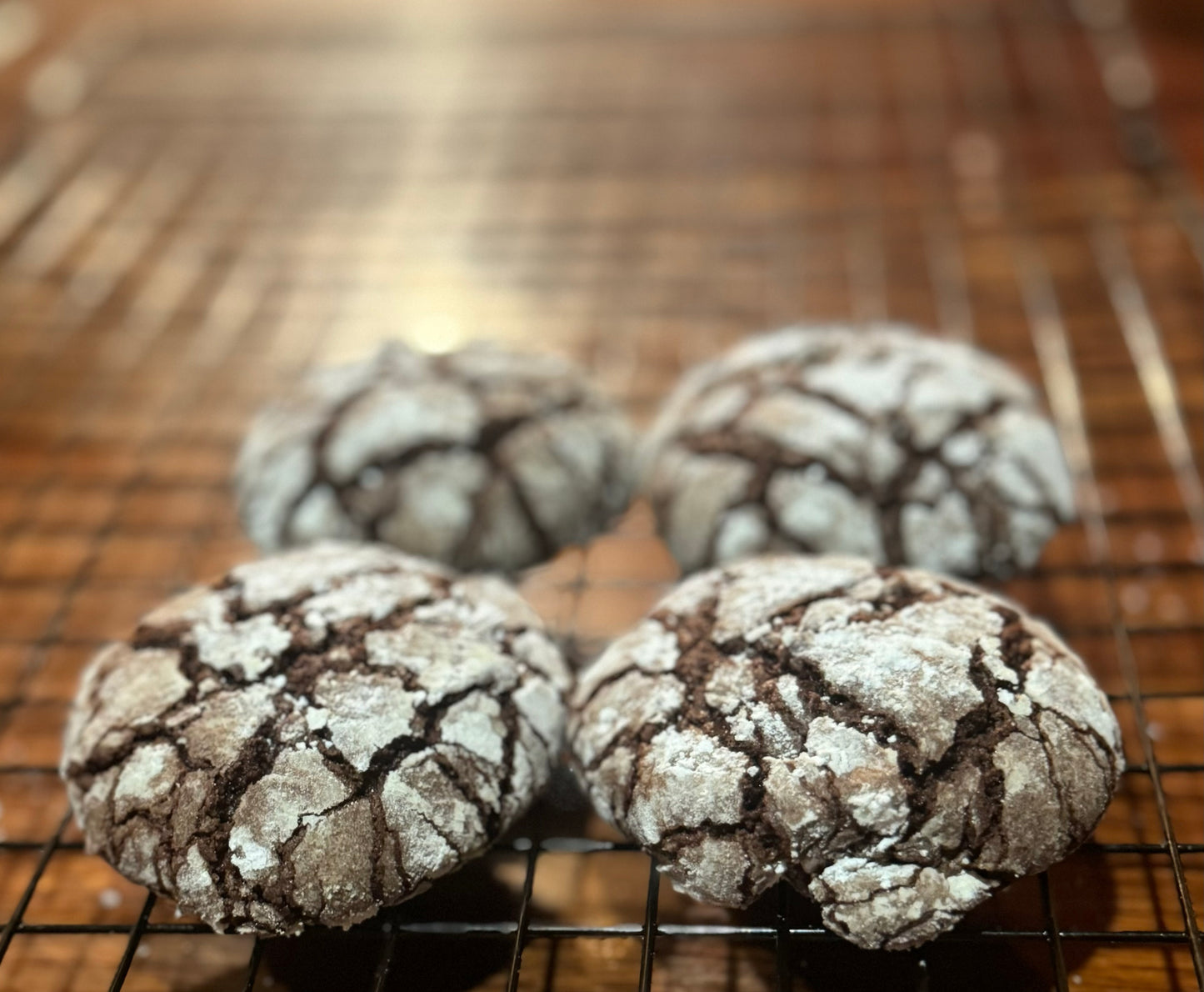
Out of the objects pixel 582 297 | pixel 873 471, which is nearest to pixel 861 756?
pixel 873 471

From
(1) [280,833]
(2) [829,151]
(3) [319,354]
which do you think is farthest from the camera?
(2) [829,151]

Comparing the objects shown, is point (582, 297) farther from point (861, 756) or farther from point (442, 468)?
point (861, 756)

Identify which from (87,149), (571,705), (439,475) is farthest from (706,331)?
(87,149)

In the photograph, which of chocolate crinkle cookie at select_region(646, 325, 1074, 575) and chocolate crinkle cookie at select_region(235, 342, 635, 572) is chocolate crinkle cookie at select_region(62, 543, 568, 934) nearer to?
chocolate crinkle cookie at select_region(235, 342, 635, 572)

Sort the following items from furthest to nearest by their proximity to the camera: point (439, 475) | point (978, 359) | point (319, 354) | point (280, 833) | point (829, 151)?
point (829, 151) < point (319, 354) < point (978, 359) < point (439, 475) < point (280, 833)

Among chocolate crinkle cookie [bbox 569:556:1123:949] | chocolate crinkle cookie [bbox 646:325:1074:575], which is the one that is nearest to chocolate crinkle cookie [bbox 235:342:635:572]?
chocolate crinkle cookie [bbox 646:325:1074:575]

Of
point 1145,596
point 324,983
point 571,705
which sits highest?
point 571,705

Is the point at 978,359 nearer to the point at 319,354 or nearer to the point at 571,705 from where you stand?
the point at 571,705
